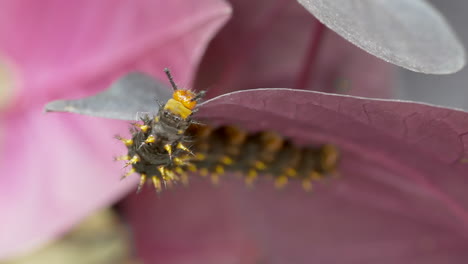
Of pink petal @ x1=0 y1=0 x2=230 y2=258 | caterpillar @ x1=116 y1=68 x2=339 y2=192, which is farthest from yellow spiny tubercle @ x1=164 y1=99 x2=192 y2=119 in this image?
pink petal @ x1=0 y1=0 x2=230 y2=258

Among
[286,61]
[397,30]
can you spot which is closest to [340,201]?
[286,61]

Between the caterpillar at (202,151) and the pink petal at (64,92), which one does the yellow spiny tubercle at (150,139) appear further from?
the pink petal at (64,92)

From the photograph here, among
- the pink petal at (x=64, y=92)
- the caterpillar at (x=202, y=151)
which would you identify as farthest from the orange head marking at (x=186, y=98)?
the pink petal at (x=64, y=92)

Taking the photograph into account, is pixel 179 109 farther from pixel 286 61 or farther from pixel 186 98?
pixel 286 61

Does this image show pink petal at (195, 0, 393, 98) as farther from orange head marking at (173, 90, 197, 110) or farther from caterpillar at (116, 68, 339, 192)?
orange head marking at (173, 90, 197, 110)

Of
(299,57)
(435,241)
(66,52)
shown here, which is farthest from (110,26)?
(435,241)

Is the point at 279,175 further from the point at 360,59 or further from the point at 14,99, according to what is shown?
the point at 14,99
